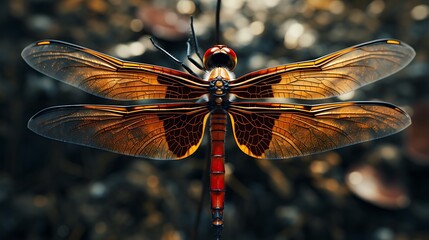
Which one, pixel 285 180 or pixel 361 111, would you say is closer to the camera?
pixel 361 111

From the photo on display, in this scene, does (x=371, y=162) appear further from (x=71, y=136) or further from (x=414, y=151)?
(x=71, y=136)

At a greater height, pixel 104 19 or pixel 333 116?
pixel 104 19

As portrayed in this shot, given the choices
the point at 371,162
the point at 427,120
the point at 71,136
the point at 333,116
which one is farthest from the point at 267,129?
the point at 427,120

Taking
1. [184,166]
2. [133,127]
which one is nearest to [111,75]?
[133,127]

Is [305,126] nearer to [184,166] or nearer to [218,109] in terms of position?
→ [218,109]

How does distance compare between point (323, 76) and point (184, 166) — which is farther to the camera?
point (184, 166)

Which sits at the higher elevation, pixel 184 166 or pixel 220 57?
pixel 184 166
